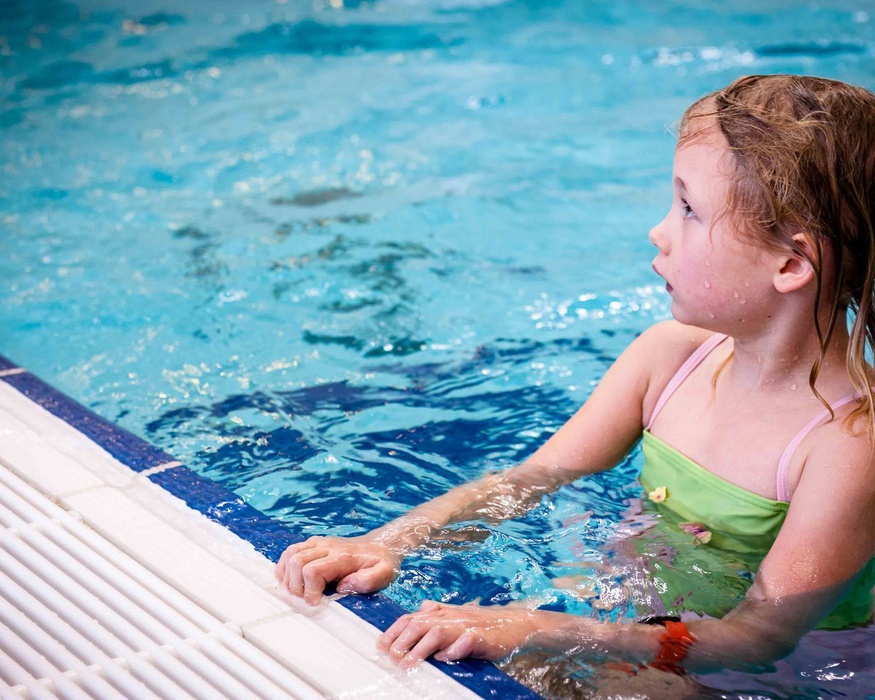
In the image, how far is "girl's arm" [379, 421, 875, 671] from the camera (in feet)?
6.37

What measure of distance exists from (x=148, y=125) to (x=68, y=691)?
5.75 meters

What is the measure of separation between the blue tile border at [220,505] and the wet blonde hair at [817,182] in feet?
2.93

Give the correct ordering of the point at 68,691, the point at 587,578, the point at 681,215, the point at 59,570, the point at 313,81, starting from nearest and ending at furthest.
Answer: the point at 68,691
the point at 59,570
the point at 681,215
the point at 587,578
the point at 313,81

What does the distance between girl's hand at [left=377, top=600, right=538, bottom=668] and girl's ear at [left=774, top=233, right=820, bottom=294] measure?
85 cm

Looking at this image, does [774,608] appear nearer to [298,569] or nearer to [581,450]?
[581,450]

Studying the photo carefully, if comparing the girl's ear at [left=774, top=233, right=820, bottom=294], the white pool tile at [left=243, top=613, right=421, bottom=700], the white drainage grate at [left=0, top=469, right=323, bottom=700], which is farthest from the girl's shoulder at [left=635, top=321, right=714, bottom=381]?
the white drainage grate at [left=0, top=469, right=323, bottom=700]

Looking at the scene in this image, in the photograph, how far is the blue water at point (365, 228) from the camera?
3174 millimetres

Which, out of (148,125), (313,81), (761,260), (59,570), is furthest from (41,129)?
(761,260)

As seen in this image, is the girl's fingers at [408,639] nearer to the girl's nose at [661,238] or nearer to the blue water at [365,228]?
the blue water at [365,228]

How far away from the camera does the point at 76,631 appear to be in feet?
6.15

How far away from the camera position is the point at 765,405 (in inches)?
89.2

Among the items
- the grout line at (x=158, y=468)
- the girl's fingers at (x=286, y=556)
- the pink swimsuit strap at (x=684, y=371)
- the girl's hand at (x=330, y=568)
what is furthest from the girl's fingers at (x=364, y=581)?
the pink swimsuit strap at (x=684, y=371)

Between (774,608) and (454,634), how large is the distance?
666 mm

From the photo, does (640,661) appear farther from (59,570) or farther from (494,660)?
(59,570)
